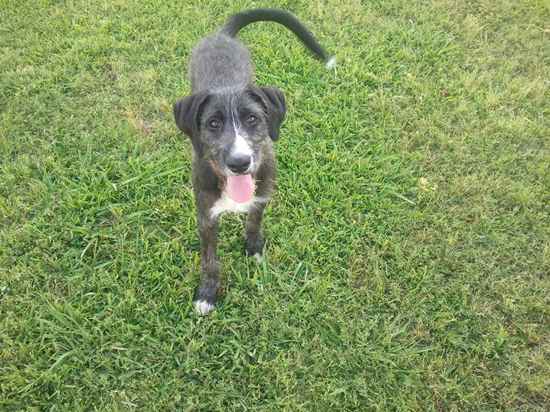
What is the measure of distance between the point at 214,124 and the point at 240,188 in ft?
1.64

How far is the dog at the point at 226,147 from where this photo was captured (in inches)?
118

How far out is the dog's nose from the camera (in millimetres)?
2802

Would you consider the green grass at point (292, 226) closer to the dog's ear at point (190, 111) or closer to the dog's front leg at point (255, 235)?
the dog's front leg at point (255, 235)

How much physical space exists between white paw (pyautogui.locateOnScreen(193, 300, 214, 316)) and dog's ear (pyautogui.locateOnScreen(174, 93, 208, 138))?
149 cm

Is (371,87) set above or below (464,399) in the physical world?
above

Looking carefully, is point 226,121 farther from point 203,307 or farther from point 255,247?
point 203,307

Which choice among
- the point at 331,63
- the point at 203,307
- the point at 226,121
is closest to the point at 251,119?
the point at 226,121

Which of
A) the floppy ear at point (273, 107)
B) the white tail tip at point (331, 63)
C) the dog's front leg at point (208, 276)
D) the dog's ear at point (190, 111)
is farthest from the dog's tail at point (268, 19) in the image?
the dog's front leg at point (208, 276)

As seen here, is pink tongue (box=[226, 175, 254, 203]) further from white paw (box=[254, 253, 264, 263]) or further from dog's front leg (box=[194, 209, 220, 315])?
white paw (box=[254, 253, 264, 263])

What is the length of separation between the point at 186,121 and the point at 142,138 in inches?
77.4

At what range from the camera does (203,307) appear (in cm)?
366

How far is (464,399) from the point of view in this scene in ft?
11.0

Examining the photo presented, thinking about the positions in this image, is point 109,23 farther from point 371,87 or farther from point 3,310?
point 3,310

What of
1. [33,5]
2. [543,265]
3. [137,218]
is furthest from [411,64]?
[33,5]
